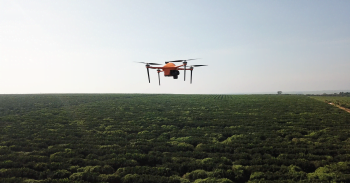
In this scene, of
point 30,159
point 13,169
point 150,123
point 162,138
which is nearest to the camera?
point 13,169

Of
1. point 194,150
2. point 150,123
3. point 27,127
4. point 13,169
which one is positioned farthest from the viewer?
point 150,123

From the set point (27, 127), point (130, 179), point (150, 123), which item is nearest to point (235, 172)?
point (130, 179)

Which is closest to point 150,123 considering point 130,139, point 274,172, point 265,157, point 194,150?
point 130,139

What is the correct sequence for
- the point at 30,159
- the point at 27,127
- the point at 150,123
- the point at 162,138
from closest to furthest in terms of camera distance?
1. the point at 30,159
2. the point at 162,138
3. the point at 27,127
4. the point at 150,123

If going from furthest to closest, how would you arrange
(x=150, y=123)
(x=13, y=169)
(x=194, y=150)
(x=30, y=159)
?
(x=150, y=123) < (x=194, y=150) < (x=30, y=159) < (x=13, y=169)

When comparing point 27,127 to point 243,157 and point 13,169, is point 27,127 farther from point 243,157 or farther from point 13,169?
point 243,157

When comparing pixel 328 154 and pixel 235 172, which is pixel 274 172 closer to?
pixel 235 172

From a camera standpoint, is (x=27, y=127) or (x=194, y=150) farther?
(x=27, y=127)

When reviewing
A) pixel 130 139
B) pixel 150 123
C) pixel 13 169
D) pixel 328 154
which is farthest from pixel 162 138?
pixel 328 154
